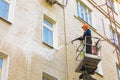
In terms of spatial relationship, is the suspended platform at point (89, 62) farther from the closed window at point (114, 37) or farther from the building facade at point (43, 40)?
the closed window at point (114, 37)

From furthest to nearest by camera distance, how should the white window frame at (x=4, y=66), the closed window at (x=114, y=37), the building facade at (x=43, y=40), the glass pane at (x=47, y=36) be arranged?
the closed window at (x=114, y=37), the glass pane at (x=47, y=36), the building facade at (x=43, y=40), the white window frame at (x=4, y=66)

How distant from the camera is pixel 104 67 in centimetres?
1748

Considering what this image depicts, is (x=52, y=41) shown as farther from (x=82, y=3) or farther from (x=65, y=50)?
(x=82, y=3)

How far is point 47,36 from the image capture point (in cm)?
1413

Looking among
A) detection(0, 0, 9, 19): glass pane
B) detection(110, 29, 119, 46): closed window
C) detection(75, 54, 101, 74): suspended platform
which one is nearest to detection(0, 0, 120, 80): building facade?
detection(0, 0, 9, 19): glass pane

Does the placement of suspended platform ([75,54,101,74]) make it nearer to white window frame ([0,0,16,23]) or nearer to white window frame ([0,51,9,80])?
white window frame ([0,51,9,80])

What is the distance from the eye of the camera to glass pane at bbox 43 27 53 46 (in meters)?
14.0

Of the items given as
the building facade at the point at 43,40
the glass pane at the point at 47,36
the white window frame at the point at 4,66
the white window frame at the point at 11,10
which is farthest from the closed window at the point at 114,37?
the white window frame at the point at 4,66

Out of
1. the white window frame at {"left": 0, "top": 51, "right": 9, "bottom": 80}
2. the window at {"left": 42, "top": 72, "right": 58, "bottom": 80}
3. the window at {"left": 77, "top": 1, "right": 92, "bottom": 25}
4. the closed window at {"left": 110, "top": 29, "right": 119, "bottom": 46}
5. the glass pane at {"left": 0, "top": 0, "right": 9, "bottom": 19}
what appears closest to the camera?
the white window frame at {"left": 0, "top": 51, "right": 9, "bottom": 80}

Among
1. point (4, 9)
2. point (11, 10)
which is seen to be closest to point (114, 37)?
point (11, 10)

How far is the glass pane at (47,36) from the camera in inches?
551

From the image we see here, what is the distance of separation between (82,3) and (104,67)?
14.6 feet

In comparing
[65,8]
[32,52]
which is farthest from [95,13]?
[32,52]

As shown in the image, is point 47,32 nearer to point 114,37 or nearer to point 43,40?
point 43,40
